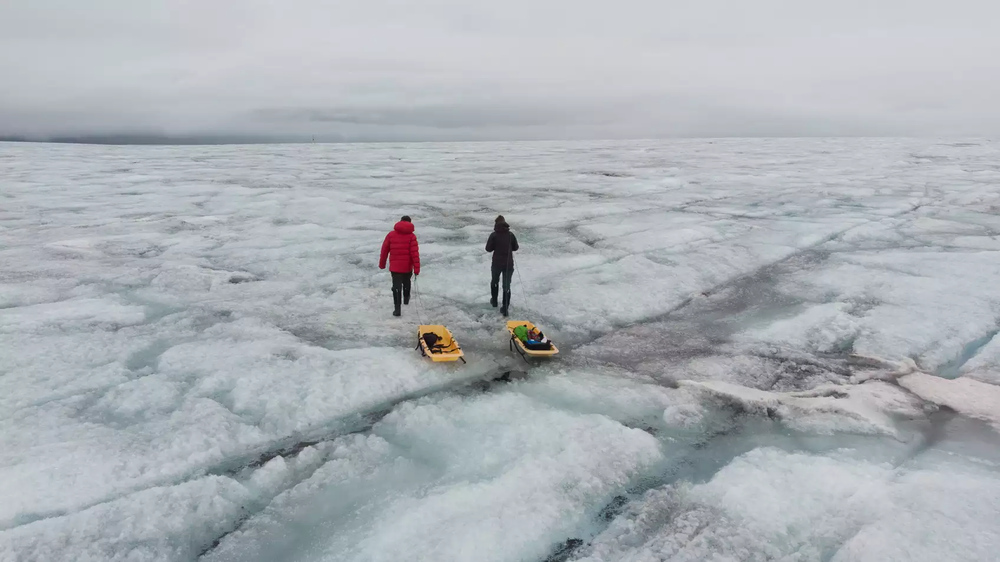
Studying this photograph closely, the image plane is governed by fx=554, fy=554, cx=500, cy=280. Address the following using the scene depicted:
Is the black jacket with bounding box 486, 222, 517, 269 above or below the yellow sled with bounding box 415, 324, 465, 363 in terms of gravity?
above

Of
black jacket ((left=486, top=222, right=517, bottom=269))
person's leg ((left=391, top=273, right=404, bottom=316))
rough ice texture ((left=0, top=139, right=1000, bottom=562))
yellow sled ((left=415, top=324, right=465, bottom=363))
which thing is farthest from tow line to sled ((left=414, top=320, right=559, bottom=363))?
black jacket ((left=486, top=222, right=517, bottom=269))

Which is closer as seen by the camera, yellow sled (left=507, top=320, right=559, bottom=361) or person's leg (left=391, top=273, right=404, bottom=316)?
yellow sled (left=507, top=320, right=559, bottom=361)

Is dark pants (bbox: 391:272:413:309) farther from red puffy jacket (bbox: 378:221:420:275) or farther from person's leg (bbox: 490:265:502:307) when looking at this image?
person's leg (bbox: 490:265:502:307)

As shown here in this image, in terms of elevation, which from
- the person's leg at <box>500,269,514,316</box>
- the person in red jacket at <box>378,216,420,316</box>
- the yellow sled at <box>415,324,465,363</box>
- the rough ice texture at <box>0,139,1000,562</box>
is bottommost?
the rough ice texture at <box>0,139,1000,562</box>

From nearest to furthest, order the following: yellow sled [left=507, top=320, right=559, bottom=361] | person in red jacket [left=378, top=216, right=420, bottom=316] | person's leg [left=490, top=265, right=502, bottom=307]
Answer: yellow sled [left=507, top=320, right=559, bottom=361] → person in red jacket [left=378, top=216, right=420, bottom=316] → person's leg [left=490, top=265, right=502, bottom=307]

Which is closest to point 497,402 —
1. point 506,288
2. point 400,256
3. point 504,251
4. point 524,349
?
point 524,349

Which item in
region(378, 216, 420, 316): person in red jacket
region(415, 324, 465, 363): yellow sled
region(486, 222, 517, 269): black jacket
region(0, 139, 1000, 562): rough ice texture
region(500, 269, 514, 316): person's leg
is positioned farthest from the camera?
region(500, 269, 514, 316): person's leg
